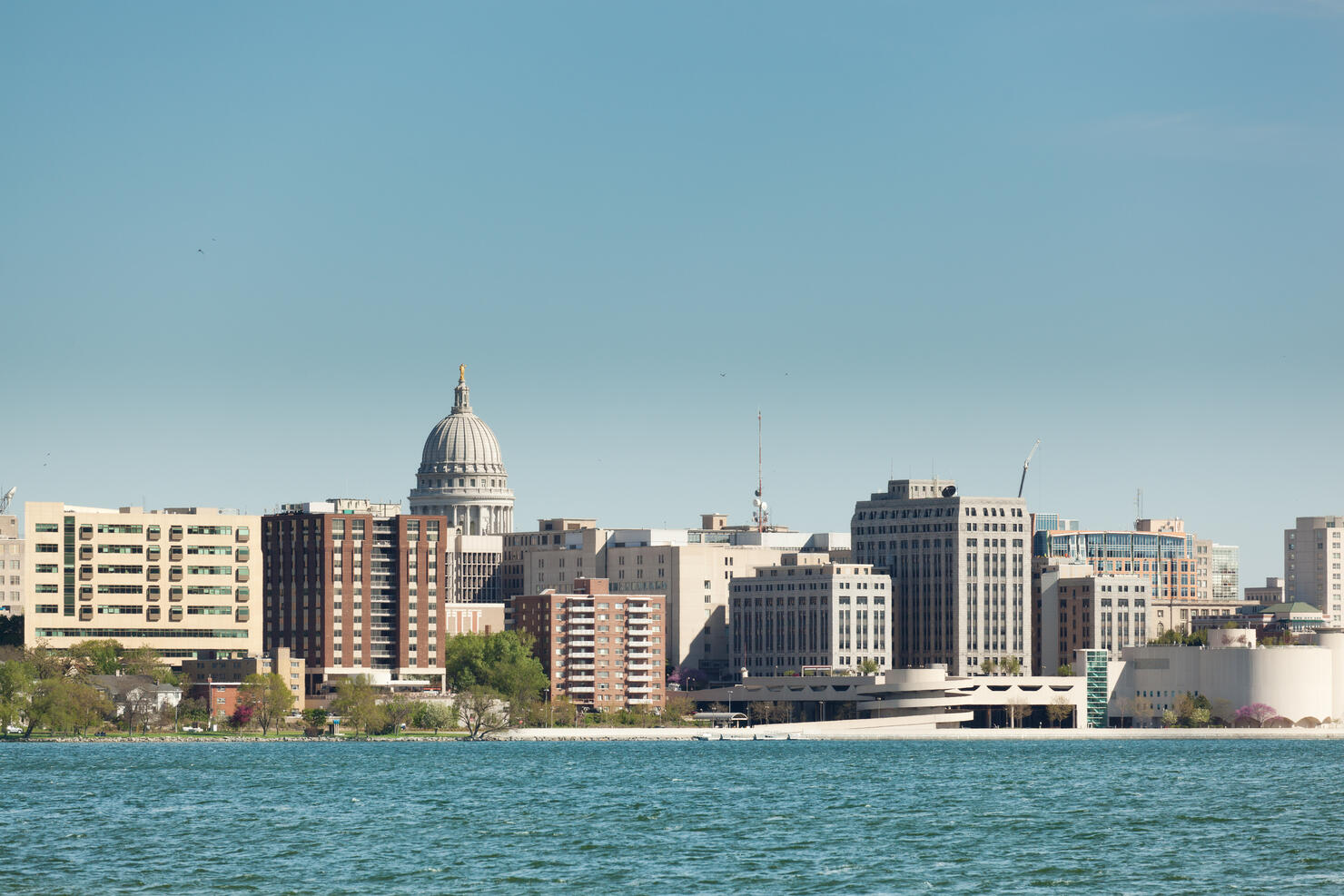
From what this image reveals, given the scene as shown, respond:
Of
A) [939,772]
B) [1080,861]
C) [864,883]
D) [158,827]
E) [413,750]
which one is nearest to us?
[864,883]

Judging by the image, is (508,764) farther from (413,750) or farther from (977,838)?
(977,838)

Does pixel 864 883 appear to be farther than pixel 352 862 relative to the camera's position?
No

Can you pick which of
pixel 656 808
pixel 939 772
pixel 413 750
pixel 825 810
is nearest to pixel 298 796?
pixel 656 808

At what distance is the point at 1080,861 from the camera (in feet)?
305

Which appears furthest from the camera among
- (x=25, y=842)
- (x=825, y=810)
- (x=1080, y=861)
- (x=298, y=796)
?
(x=298, y=796)

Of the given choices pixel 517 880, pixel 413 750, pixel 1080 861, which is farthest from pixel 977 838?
pixel 413 750

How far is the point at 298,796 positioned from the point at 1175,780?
5540 cm

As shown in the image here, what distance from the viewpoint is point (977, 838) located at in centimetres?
10338

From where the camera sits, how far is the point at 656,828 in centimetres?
11012

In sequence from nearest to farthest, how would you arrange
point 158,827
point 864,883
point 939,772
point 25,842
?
point 864,883 → point 25,842 → point 158,827 → point 939,772

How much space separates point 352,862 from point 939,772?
77237 mm

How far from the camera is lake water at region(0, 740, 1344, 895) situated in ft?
288

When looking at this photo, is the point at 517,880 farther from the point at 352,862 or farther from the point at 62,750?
the point at 62,750

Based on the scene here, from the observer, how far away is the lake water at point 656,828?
288 ft
